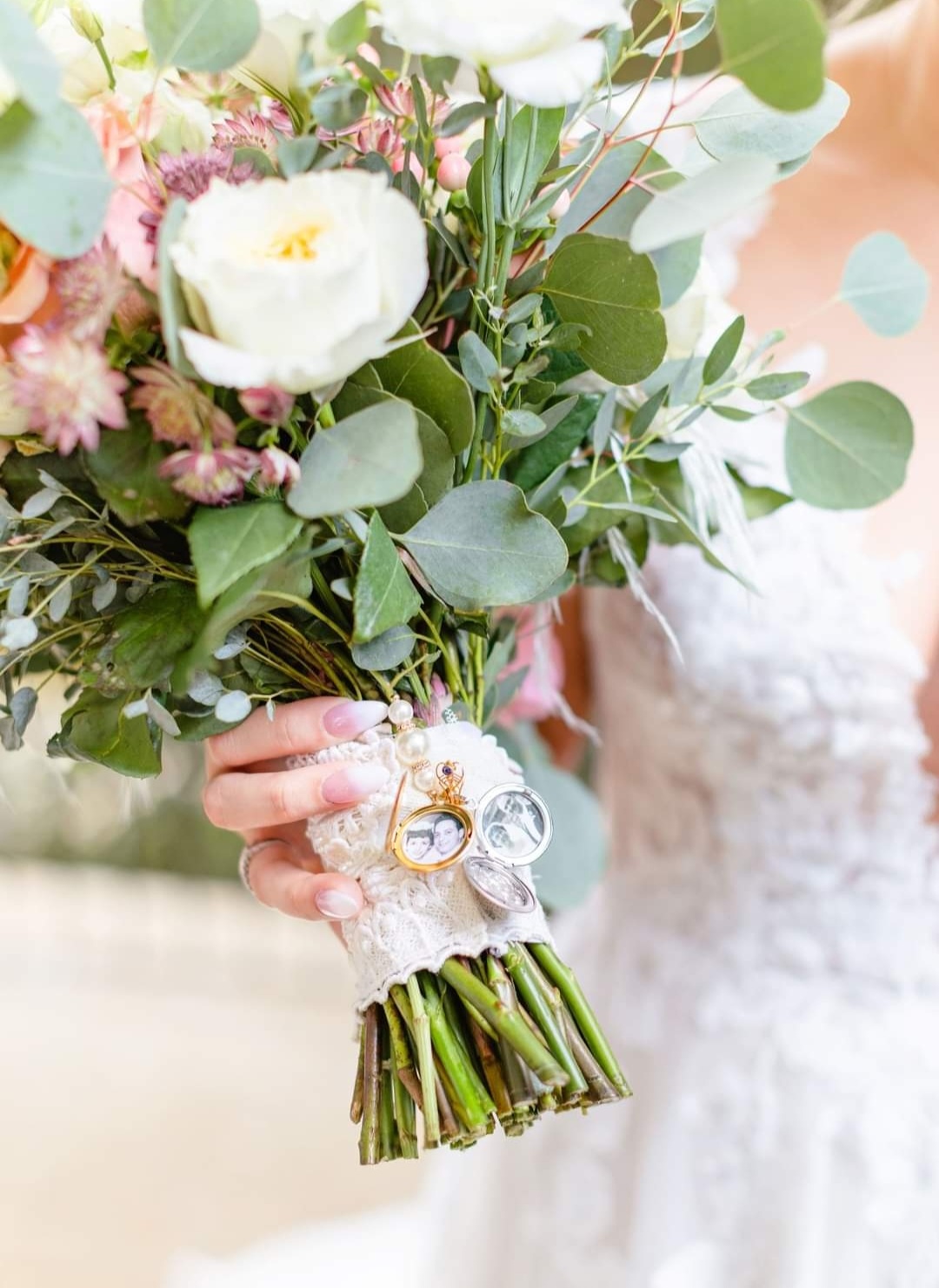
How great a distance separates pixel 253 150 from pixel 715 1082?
2.70ft

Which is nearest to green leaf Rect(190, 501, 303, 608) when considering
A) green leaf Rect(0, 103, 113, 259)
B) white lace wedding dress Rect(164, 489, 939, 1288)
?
green leaf Rect(0, 103, 113, 259)

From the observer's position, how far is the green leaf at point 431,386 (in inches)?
19.5

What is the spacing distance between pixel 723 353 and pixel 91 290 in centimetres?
29

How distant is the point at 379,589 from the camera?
0.49 m

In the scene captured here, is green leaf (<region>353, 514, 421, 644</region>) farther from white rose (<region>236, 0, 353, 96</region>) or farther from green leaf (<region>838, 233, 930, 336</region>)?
green leaf (<region>838, 233, 930, 336</region>)

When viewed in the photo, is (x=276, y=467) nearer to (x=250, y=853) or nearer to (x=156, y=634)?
(x=156, y=634)

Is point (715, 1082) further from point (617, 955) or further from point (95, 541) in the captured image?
point (95, 541)

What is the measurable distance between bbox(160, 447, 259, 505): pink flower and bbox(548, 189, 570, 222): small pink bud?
20 cm

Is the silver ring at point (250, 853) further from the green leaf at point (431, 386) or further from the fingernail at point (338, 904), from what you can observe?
the green leaf at point (431, 386)

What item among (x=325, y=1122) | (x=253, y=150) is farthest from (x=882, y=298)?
(x=325, y=1122)

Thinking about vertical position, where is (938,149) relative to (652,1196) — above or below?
above

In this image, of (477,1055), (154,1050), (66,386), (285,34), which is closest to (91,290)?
(66,386)

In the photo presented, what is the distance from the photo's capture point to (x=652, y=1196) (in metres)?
1.01

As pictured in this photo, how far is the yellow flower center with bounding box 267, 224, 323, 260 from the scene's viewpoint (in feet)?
1.34
